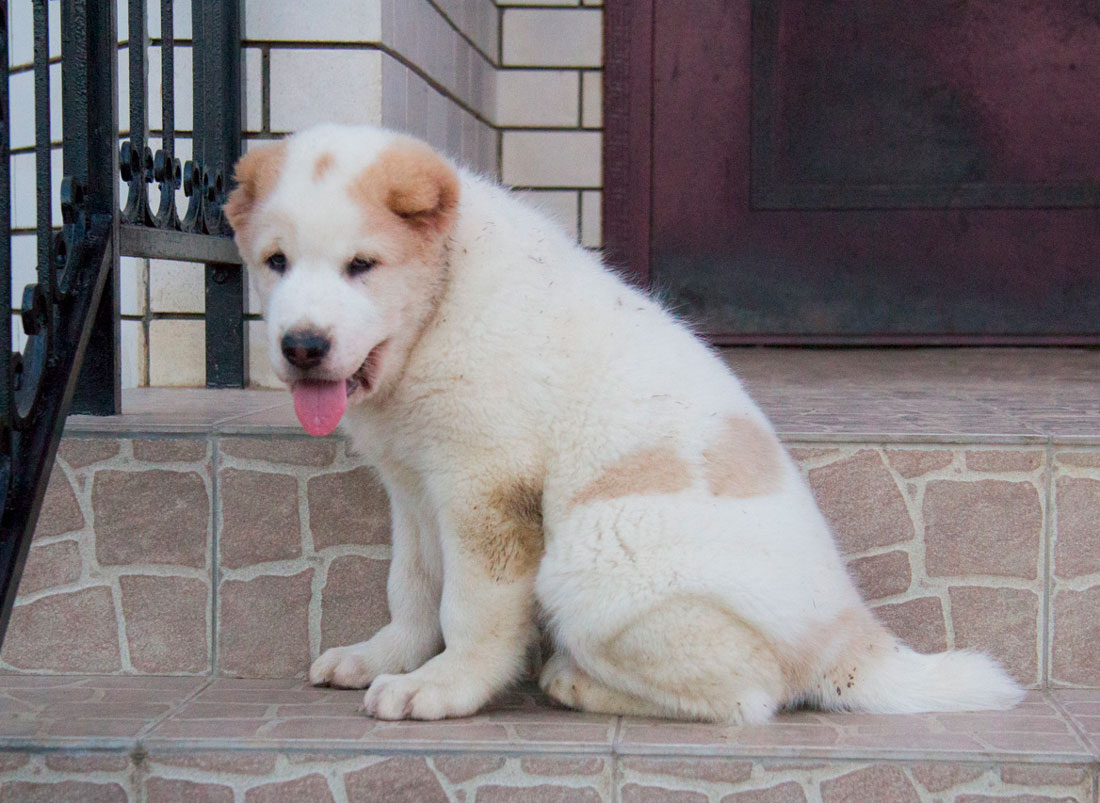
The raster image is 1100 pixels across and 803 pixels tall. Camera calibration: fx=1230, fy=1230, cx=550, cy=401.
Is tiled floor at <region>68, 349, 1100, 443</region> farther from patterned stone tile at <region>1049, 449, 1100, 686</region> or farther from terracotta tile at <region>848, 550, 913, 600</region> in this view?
terracotta tile at <region>848, 550, 913, 600</region>

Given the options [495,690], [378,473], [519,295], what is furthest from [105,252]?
[495,690]

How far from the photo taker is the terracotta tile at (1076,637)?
286cm

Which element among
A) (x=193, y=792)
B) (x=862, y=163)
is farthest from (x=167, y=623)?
(x=862, y=163)

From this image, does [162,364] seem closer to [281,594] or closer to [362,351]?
[281,594]

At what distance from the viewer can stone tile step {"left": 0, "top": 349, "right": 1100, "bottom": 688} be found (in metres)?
2.90

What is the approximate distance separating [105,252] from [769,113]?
3506mm

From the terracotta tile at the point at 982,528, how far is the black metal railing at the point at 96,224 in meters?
2.02

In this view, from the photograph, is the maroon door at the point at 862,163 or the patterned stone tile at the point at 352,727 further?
the maroon door at the point at 862,163

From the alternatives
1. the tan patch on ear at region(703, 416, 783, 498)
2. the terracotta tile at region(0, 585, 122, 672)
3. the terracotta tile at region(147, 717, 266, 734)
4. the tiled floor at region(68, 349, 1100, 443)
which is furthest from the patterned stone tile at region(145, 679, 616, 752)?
the tiled floor at region(68, 349, 1100, 443)

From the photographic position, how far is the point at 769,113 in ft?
18.6

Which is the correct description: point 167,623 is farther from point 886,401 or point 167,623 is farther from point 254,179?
point 886,401

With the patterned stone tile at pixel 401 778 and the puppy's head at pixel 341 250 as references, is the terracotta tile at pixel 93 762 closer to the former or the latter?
the patterned stone tile at pixel 401 778

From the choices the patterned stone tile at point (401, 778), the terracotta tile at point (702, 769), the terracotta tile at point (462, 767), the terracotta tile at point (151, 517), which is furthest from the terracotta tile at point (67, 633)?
the terracotta tile at point (702, 769)

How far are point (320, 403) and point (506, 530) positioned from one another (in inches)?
18.1
